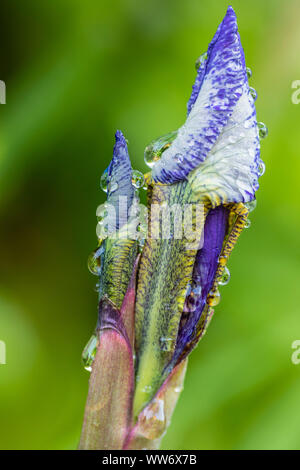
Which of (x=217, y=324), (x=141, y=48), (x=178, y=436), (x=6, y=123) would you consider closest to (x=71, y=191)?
(x=6, y=123)

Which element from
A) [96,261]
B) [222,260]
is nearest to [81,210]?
[96,261]

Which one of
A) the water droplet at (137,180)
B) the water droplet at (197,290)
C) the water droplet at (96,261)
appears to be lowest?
the water droplet at (197,290)

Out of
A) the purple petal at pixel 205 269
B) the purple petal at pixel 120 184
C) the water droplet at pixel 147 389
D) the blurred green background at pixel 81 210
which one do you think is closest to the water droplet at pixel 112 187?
the purple petal at pixel 120 184

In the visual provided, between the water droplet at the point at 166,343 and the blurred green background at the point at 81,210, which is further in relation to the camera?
the blurred green background at the point at 81,210

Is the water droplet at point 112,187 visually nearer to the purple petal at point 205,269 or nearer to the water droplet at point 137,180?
the water droplet at point 137,180

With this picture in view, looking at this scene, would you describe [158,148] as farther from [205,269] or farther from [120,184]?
[205,269]

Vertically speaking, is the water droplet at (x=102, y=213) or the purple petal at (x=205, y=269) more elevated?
the water droplet at (x=102, y=213)
